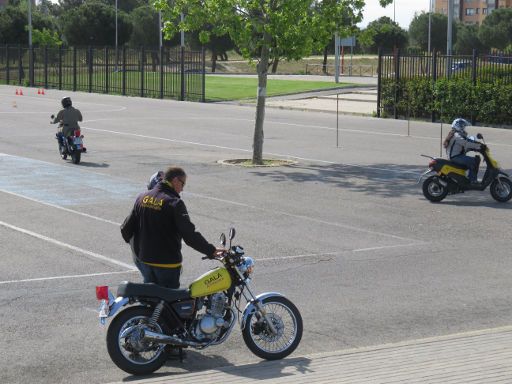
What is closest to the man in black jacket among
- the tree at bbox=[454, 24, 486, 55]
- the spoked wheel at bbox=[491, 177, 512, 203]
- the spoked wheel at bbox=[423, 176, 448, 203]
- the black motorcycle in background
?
the spoked wheel at bbox=[423, 176, 448, 203]

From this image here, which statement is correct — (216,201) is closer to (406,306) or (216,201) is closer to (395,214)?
(395,214)

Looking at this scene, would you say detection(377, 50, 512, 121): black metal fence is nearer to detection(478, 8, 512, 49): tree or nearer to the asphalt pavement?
the asphalt pavement

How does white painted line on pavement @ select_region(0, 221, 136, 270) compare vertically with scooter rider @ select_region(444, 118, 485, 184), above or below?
below

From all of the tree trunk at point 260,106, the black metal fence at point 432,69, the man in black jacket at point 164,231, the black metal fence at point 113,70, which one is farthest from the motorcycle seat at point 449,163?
the black metal fence at point 113,70

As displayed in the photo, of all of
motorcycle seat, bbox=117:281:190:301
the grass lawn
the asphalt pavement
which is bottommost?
the asphalt pavement

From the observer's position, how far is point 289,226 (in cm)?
1625

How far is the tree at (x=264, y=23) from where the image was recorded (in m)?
24.5

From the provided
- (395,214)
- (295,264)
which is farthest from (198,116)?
(295,264)

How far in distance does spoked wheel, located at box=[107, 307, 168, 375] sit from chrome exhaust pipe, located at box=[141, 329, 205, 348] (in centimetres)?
4

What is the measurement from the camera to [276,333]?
8.82 meters

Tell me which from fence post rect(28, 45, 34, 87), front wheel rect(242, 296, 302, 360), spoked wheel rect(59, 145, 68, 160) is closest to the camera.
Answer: front wheel rect(242, 296, 302, 360)

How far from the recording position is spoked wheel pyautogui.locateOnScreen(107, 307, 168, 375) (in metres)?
8.40

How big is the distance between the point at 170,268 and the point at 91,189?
38.5ft

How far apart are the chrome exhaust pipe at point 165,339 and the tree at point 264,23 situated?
53.2ft
